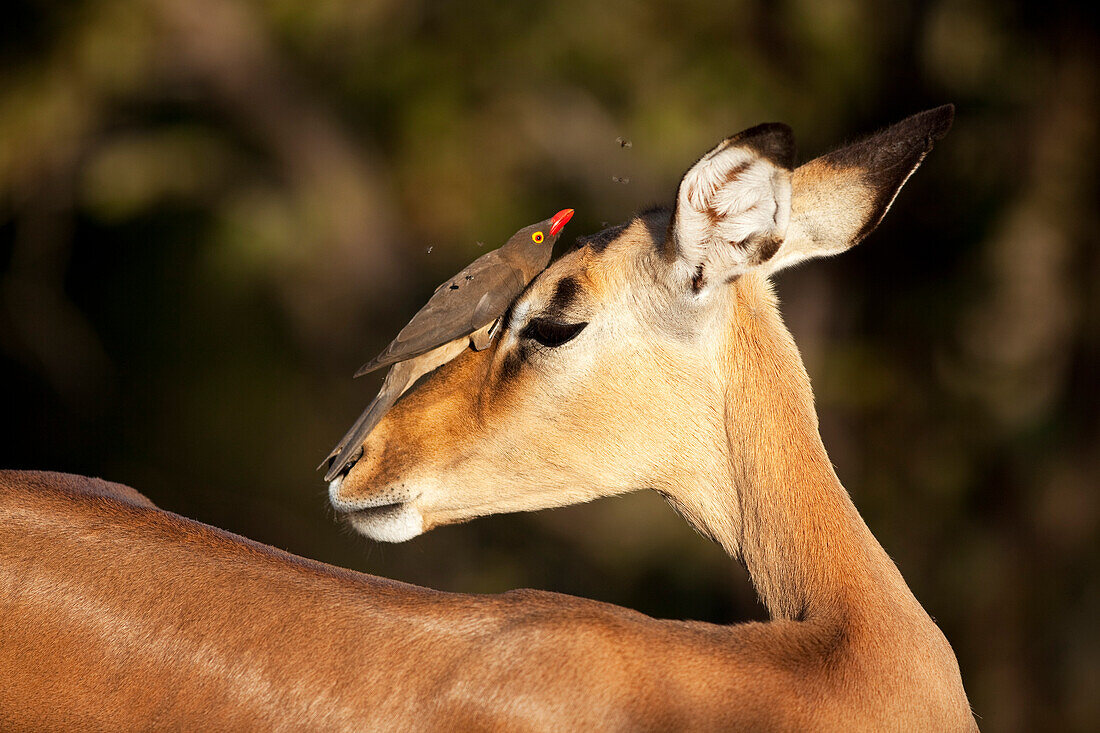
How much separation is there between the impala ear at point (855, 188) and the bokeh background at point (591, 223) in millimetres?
4502

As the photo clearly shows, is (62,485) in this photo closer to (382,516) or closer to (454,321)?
(382,516)

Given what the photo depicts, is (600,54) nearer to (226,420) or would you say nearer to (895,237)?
(895,237)

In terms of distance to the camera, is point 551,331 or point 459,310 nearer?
point 551,331

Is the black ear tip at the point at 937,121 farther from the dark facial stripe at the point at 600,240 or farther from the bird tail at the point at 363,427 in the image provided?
the bird tail at the point at 363,427

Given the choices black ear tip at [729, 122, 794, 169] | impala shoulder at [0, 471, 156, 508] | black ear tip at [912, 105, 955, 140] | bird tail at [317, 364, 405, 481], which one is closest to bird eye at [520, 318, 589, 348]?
bird tail at [317, 364, 405, 481]

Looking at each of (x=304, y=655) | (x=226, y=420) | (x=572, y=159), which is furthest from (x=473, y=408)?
(x=226, y=420)

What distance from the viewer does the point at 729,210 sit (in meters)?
2.83

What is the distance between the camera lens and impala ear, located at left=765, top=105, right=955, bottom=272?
2832 mm

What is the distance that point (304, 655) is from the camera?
2424 mm

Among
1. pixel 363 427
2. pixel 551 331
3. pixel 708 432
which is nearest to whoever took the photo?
pixel 708 432

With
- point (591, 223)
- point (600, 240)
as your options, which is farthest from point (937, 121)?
point (591, 223)

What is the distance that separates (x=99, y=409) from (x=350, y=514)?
9245 mm

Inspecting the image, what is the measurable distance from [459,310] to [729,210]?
2.69 ft

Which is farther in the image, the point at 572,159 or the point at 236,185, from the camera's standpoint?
the point at 236,185
